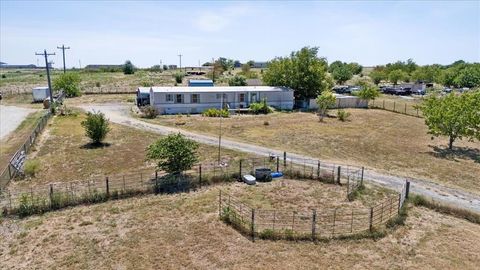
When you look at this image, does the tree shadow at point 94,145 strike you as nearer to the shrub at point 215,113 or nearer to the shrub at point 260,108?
the shrub at point 215,113

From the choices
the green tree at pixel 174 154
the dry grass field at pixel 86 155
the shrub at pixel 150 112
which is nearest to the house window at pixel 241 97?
the shrub at pixel 150 112

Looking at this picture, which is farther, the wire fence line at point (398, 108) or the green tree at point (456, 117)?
the wire fence line at point (398, 108)

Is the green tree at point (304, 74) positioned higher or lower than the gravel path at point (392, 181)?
higher

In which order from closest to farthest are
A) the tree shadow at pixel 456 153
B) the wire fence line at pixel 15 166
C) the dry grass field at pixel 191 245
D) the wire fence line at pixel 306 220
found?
the dry grass field at pixel 191 245, the wire fence line at pixel 306 220, the wire fence line at pixel 15 166, the tree shadow at pixel 456 153

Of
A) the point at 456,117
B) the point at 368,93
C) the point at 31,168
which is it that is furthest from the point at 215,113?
the point at 456,117

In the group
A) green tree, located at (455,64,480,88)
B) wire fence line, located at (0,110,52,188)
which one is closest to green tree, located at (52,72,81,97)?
wire fence line, located at (0,110,52,188)

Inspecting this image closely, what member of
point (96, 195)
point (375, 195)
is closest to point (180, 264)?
point (96, 195)

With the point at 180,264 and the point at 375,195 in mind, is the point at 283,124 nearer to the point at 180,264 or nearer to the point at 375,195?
the point at 375,195
